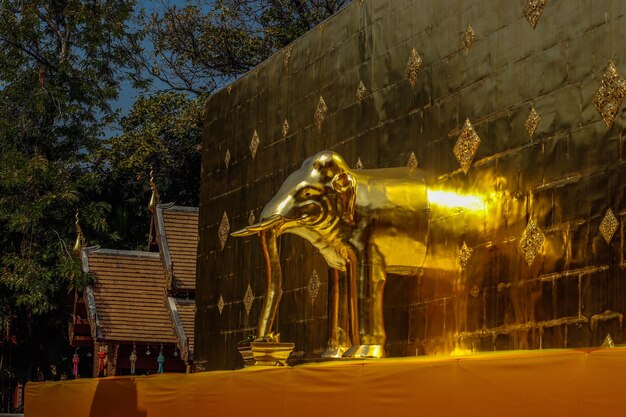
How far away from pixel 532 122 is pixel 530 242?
2.20ft

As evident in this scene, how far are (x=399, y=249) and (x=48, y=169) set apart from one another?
16687 millimetres

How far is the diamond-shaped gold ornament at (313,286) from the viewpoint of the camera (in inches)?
365

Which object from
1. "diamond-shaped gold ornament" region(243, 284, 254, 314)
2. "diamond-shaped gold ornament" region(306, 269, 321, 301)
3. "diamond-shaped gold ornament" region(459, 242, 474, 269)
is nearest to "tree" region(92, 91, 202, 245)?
"diamond-shaped gold ornament" region(243, 284, 254, 314)

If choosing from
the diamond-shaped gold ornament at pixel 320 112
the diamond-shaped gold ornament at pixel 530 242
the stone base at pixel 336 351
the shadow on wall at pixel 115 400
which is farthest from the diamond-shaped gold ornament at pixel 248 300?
the diamond-shaped gold ornament at pixel 530 242

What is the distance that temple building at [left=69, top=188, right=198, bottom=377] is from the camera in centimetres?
2011

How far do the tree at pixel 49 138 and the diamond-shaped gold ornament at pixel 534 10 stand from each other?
1541 cm

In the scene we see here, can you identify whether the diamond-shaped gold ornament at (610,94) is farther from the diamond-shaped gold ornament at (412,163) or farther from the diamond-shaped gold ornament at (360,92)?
the diamond-shaped gold ornament at (360,92)

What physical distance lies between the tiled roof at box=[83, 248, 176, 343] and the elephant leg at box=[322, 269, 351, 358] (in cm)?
1277

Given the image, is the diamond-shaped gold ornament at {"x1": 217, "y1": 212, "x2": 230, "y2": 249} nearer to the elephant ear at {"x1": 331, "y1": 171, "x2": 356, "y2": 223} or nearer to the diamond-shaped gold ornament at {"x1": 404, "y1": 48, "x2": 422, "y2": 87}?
the diamond-shaped gold ornament at {"x1": 404, "y1": 48, "x2": 422, "y2": 87}

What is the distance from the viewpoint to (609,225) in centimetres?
593

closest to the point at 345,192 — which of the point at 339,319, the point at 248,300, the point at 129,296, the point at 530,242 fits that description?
the point at 339,319

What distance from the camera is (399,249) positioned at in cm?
757

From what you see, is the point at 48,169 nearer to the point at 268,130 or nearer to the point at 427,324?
the point at 268,130

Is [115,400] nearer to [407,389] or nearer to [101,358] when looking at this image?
[407,389]
